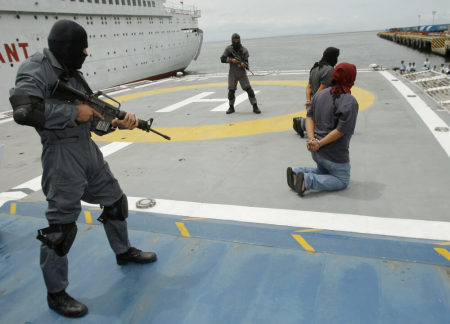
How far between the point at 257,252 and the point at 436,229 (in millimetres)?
1639

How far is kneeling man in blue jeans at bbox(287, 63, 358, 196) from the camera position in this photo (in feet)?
10.8

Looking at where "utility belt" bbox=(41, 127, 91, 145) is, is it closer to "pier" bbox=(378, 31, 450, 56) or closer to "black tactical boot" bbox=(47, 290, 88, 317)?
"black tactical boot" bbox=(47, 290, 88, 317)

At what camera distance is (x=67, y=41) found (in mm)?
1996

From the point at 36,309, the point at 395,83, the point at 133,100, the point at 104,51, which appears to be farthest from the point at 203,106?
the point at 104,51

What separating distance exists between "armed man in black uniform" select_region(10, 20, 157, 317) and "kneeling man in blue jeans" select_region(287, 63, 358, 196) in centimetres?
211

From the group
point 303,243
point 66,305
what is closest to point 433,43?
point 303,243

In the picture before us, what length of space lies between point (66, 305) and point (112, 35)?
21796mm

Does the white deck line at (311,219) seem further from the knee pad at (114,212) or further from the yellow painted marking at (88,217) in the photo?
the knee pad at (114,212)

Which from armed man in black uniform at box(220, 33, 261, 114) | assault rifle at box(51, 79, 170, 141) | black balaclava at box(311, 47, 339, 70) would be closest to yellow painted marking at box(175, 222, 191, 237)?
assault rifle at box(51, 79, 170, 141)

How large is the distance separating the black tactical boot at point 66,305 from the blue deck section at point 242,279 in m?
0.06

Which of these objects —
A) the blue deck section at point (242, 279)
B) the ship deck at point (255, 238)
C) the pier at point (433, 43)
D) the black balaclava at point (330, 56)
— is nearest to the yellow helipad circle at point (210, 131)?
the ship deck at point (255, 238)

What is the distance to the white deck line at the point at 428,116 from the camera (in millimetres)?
4969

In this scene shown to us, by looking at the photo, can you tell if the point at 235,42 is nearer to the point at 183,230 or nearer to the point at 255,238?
the point at 183,230

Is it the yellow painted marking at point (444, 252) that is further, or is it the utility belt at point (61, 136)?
the yellow painted marking at point (444, 252)
